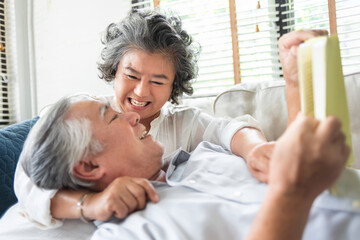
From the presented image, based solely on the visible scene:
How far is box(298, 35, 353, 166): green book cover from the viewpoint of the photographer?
57 cm

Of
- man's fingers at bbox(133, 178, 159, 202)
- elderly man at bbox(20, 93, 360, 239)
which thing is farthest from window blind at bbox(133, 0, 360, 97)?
man's fingers at bbox(133, 178, 159, 202)

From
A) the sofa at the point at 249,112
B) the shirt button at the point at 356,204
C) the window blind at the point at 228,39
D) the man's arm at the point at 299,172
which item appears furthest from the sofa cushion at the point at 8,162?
the window blind at the point at 228,39

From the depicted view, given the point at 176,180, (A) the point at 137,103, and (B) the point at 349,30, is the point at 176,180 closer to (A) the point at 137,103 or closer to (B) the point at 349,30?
(A) the point at 137,103

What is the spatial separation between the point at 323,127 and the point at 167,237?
491mm

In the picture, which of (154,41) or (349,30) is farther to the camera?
(349,30)

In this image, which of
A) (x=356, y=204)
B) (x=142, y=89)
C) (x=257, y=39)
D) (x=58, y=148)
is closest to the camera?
(x=356, y=204)

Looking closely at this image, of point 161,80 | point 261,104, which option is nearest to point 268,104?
point 261,104

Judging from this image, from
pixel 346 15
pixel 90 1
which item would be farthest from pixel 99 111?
pixel 90 1

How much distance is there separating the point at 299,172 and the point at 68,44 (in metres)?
2.86

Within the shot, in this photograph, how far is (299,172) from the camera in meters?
0.51

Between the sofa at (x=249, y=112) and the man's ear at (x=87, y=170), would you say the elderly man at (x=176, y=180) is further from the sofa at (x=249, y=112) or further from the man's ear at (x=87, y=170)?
the sofa at (x=249, y=112)

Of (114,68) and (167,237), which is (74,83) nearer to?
(114,68)

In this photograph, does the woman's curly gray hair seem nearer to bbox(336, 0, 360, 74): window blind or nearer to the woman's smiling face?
the woman's smiling face

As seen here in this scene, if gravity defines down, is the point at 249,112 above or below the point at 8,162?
above
